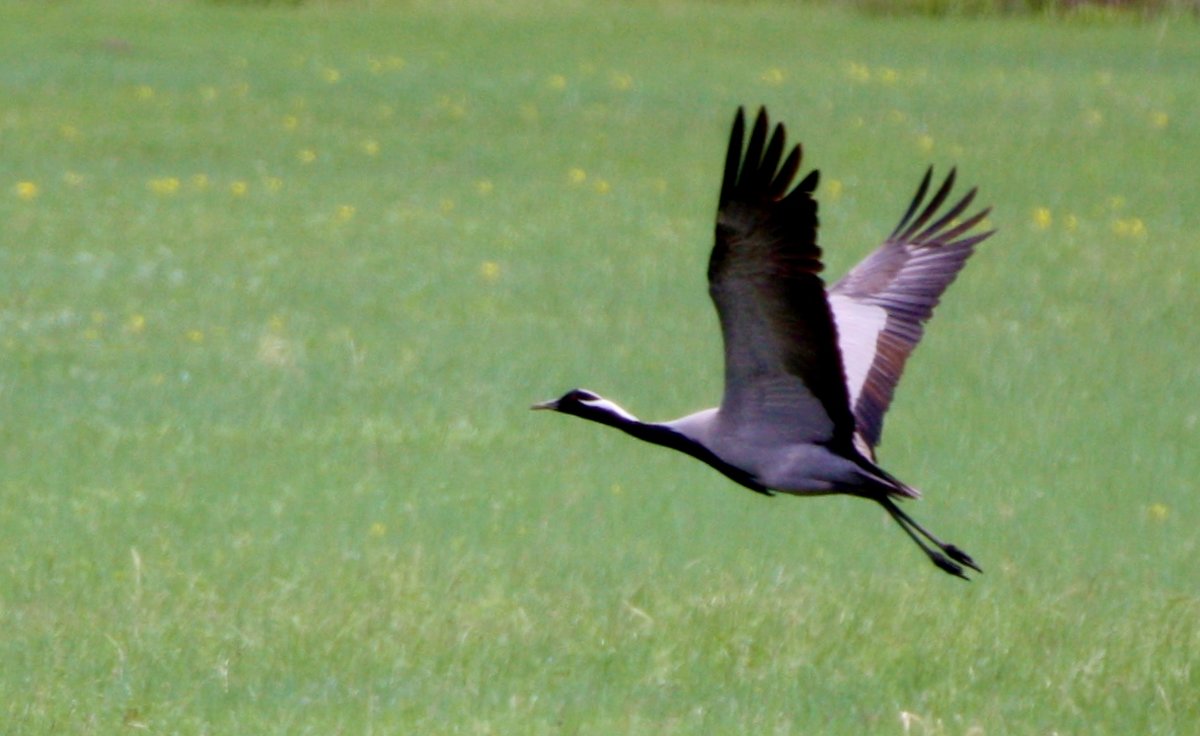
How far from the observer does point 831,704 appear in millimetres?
6117

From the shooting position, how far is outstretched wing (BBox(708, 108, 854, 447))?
15.8 feet

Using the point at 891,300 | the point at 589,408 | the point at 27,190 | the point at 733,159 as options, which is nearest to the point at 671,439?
the point at 589,408

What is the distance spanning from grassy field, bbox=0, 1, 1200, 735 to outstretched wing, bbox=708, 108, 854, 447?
88 centimetres

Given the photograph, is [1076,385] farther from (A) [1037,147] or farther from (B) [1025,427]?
(A) [1037,147]

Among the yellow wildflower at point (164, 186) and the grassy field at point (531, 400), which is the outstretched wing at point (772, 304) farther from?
the yellow wildflower at point (164, 186)

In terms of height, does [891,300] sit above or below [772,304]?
below

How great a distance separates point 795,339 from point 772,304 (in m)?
0.17

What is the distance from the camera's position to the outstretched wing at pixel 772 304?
4.82 m

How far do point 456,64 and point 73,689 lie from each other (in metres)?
15.0

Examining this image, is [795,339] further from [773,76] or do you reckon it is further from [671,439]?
[773,76]

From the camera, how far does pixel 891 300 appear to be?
21.4 ft

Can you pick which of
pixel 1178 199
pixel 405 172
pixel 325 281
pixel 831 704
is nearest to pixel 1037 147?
pixel 1178 199

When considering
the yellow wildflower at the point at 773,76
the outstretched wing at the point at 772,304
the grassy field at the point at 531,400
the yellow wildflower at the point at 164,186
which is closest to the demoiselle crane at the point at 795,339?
the outstretched wing at the point at 772,304

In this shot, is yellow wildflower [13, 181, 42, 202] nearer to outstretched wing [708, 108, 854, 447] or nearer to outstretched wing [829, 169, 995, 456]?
outstretched wing [829, 169, 995, 456]
